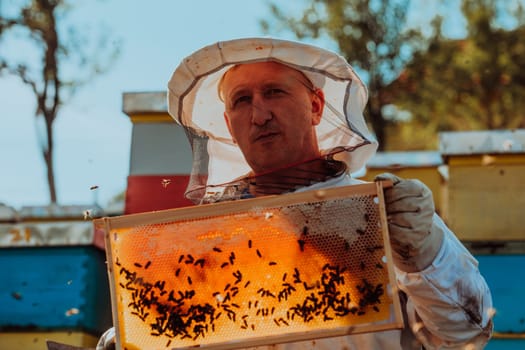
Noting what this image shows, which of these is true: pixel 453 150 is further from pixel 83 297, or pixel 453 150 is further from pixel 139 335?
pixel 139 335

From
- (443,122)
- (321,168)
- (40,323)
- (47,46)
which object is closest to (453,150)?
(321,168)

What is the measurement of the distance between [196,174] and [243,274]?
2.25 ft

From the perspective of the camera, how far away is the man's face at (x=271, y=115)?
8.49ft

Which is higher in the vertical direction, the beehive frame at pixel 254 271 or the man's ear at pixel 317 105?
the man's ear at pixel 317 105

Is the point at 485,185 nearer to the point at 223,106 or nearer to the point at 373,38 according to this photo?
the point at 223,106

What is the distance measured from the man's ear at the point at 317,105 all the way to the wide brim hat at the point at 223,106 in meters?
0.03

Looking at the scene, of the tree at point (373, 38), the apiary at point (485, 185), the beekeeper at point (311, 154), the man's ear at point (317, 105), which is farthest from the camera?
the tree at point (373, 38)

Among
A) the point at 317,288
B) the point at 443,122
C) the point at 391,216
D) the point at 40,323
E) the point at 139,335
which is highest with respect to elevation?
the point at 391,216

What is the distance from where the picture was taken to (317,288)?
219 cm

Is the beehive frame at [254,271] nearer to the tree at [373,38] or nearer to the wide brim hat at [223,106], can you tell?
the wide brim hat at [223,106]

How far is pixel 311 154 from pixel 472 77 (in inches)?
942

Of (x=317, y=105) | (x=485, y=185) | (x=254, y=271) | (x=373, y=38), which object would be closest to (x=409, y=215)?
(x=254, y=271)

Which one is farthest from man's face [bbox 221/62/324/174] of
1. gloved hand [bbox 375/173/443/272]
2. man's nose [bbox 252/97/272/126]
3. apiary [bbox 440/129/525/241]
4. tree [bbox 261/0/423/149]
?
tree [bbox 261/0/423/149]

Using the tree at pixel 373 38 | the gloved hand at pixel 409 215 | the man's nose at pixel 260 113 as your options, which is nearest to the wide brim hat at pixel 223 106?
the man's nose at pixel 260 113
